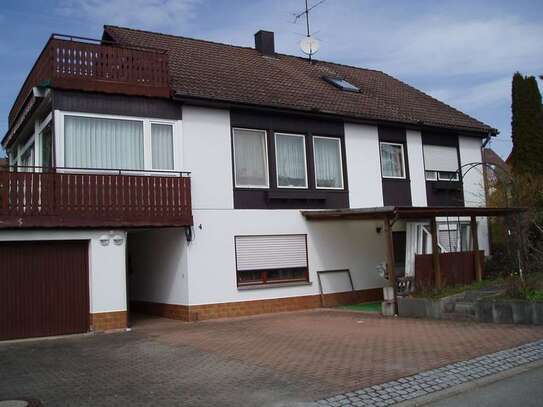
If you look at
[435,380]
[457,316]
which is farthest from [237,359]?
[457,316]

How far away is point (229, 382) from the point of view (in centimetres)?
764

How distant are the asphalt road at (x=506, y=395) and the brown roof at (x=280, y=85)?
33.4 feet

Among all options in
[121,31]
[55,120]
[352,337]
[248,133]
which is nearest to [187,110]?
[248,133]

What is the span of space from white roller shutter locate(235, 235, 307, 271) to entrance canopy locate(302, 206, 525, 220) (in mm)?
935

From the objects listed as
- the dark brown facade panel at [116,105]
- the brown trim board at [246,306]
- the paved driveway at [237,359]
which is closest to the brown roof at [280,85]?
the dark brown facade panel at [116,105]

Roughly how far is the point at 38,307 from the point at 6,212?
2.14m

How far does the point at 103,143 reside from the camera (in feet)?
45.3

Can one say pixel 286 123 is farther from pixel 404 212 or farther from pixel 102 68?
pixel 102 68

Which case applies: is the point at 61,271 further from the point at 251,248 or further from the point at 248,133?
the point at 248,133

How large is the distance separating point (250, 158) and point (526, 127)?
13.1 metres

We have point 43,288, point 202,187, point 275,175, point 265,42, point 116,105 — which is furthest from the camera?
point 265,42

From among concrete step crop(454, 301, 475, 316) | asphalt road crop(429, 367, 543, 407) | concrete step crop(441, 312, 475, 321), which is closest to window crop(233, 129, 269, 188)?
concrete step crop(441, 312, 475, 321)

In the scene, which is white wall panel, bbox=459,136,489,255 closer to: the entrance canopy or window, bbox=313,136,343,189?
the entrance canopy

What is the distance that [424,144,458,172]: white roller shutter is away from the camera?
64.9 feet
